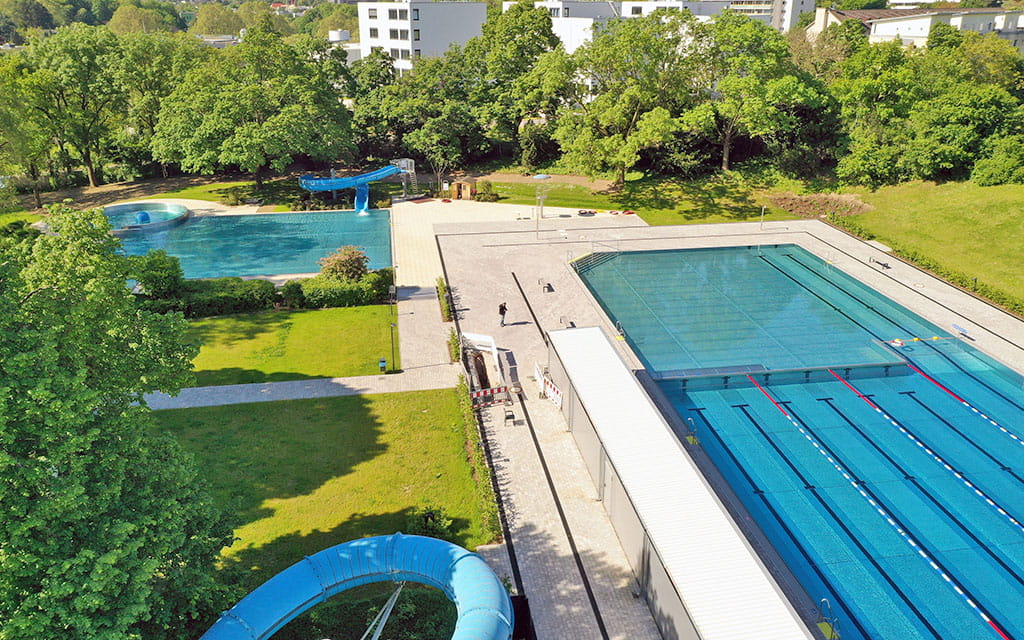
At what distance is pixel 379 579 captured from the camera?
47.9 ft

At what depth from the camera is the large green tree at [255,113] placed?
43500 mm

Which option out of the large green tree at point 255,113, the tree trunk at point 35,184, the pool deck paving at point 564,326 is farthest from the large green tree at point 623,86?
the tree trunk at point 35,184

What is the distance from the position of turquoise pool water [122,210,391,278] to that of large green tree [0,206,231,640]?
21928 millimetres

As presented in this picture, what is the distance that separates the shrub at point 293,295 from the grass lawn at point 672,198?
19.4m

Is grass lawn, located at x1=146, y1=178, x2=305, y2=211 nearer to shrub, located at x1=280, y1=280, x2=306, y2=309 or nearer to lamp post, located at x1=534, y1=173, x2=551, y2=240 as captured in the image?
lamp post, located at x1=534, y1=173, x2=551, y2=240

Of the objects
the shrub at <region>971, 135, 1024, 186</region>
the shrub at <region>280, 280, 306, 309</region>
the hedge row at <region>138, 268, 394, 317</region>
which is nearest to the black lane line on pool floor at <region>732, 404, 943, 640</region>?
the hedge row at <region>138, 268, 394, 317</region>

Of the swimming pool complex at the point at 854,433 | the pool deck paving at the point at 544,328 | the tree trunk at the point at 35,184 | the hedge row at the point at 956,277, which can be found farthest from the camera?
the tree trunk at the point at 35,184

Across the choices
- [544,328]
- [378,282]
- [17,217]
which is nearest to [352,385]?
[378,282]

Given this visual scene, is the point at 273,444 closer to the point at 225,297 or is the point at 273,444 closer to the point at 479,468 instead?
the point at 479,468

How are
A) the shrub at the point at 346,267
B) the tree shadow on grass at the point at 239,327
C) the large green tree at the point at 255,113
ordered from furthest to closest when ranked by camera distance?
the large green tree at the point at 255,113 → the shrub at the point at 346,267 → the tree shadow on grass at the point at 239,327

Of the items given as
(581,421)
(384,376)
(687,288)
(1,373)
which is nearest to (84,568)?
(1,373)

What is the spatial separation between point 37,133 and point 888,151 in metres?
52.2

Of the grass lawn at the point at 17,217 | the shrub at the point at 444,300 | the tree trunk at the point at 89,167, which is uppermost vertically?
the tree trunk at the point at 89,167

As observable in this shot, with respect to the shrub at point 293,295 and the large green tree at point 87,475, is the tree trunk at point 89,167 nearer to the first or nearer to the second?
the shrub at point 293,295
